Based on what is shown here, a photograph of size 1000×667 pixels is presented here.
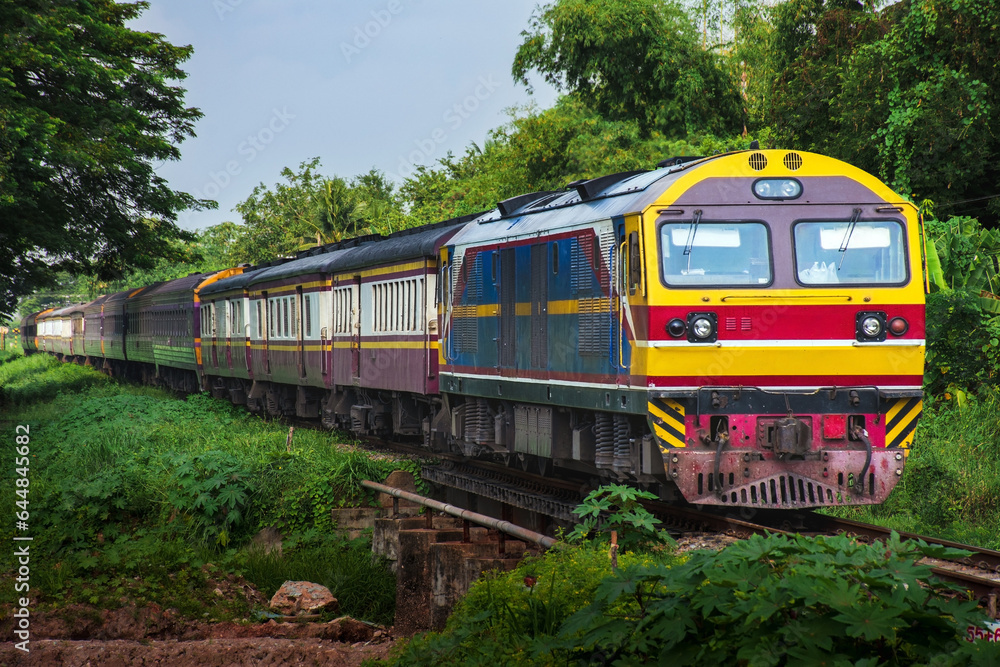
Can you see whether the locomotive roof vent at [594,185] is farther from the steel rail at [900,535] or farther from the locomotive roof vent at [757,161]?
the steel rail at [900,535]

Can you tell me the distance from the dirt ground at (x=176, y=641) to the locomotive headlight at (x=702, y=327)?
143 inches

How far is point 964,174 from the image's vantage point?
58.7 ft

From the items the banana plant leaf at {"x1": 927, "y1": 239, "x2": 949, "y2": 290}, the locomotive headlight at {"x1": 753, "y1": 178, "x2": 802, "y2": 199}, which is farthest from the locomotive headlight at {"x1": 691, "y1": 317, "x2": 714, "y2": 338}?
the banana plant leaf at {"x1": 927, "y1": 239, "x2": 949, "y2": 290}

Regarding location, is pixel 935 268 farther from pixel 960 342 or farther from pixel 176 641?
pixel 176 641

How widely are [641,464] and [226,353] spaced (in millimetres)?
18717

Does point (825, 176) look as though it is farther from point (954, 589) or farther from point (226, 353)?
point (226, 353)

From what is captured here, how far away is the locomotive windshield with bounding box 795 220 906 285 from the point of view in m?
9.12

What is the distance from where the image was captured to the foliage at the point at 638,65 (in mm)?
31578

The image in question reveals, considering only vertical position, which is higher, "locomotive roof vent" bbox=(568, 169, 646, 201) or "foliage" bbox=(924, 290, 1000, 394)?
"locomotive roof vent" bbox=(568, 169, 646, 201)

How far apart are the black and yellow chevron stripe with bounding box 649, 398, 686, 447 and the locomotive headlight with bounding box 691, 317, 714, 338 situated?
23.6 inches

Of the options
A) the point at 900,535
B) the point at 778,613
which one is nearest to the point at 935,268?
the point at 900,535

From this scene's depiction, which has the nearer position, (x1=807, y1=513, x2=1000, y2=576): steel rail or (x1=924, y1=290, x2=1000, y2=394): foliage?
(x1=807, y1=513, x2=1000, y2=576): steel rail

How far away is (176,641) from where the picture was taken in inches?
376

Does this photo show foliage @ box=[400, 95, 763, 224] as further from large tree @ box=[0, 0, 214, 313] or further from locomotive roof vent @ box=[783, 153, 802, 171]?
locomotive roof vent @ box=[783, 153, 802, 171]
